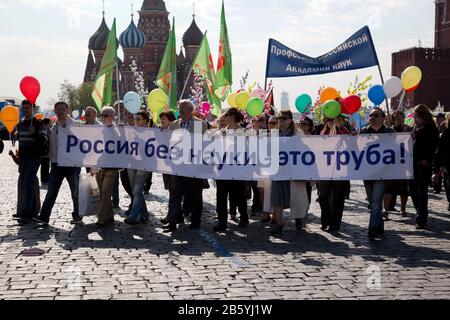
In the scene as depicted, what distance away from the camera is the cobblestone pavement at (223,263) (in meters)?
6.12

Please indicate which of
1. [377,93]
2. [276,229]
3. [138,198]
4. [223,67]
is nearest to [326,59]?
[377,93]

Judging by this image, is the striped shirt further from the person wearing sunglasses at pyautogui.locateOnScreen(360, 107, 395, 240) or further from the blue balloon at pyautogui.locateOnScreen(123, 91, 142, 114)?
the person wearing sunglasses at pyautogui.locateOnScreen(360, 107, 395, 240)

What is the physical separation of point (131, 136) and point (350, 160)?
11.1ft

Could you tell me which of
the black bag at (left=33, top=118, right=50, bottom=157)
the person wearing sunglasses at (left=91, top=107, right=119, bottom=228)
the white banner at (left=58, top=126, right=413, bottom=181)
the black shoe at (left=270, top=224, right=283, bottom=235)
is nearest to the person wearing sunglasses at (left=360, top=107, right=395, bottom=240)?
the white banner at (left=58, top=126, right=413, bottom=181)

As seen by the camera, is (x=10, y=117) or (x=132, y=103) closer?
(x=10, y=117)

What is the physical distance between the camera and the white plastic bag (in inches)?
411

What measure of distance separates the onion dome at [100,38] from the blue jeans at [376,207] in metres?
94.8

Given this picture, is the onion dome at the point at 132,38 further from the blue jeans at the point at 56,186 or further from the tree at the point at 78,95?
the blue jeans at the point at 56,186

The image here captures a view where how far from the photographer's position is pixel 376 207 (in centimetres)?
913

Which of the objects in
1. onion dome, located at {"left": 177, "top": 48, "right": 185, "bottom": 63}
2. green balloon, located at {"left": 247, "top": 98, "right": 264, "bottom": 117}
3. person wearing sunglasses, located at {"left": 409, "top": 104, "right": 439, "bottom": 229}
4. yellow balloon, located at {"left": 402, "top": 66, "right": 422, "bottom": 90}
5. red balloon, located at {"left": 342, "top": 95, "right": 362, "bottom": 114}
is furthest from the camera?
onion dome, located at {"left": 177, "top": 48, "right": 185, "bottom": 63}

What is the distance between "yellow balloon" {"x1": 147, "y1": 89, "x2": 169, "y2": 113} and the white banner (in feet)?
10.2

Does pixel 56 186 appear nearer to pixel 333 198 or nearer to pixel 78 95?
pixel 333 198

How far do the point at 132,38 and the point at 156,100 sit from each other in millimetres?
84528

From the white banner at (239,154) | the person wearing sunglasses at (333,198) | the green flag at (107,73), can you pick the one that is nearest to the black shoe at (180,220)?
the white banner at (239,154)
